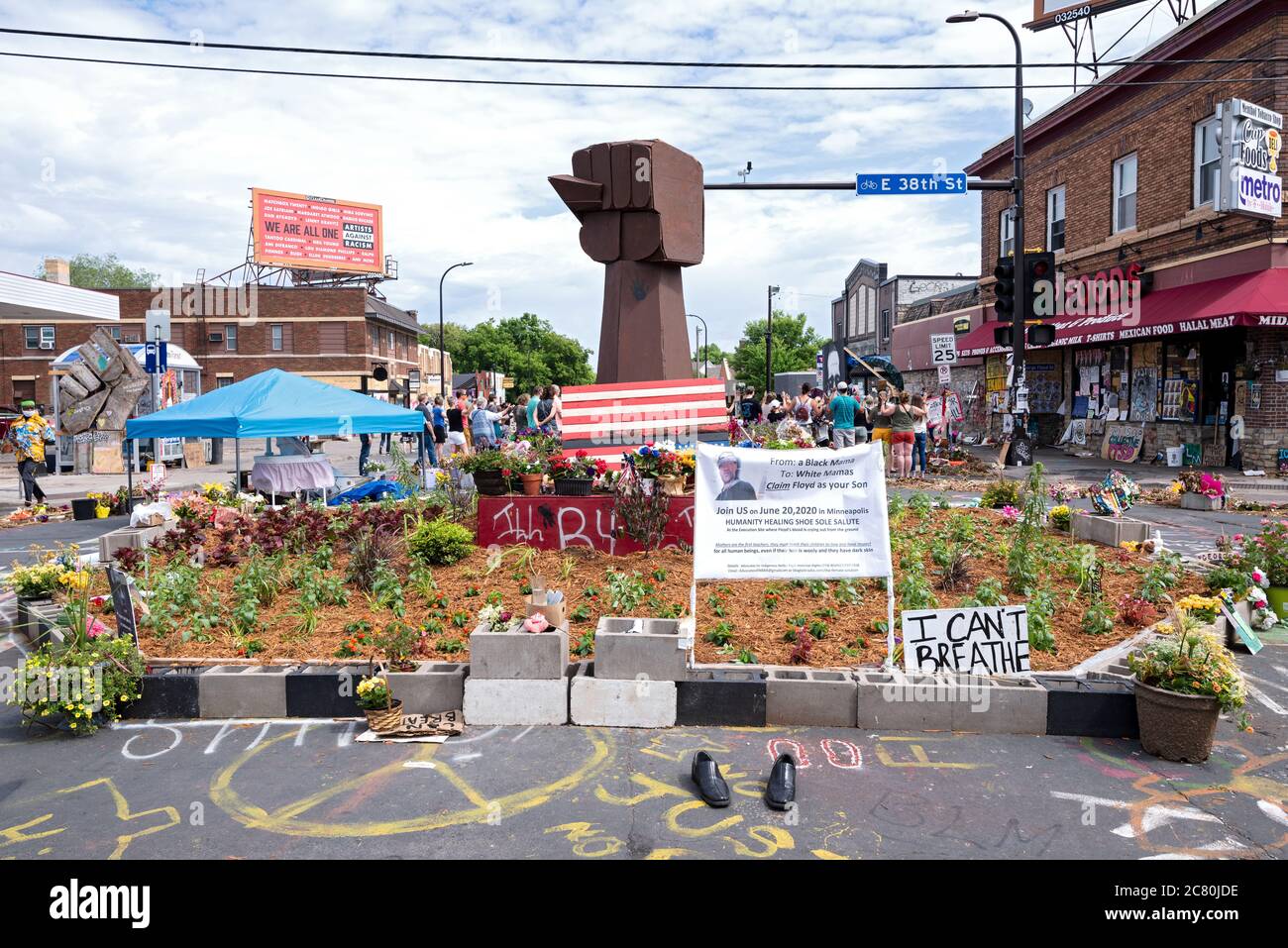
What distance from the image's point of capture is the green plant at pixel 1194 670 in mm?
4910

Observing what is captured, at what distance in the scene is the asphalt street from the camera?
13.3ft

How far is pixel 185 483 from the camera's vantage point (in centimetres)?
2133

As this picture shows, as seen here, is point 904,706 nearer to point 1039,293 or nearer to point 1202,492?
point 1202,492

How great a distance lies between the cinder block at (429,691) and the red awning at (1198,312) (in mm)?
17299

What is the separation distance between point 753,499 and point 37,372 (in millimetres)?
63000

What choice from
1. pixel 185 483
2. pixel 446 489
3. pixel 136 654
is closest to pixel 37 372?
pixel 185 483

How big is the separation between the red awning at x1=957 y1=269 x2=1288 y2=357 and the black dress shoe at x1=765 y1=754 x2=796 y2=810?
54.9 ft

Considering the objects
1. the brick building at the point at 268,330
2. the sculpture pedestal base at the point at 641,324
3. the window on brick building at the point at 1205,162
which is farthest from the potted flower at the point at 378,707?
the brick building at the point at 268,330

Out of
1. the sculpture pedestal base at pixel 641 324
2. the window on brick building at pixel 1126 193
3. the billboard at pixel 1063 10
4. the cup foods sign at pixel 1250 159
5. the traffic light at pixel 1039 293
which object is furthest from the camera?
the billboard at pixel 1063 10

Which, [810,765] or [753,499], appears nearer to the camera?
[810,765]

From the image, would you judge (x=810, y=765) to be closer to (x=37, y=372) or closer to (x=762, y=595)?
(x=762, y=595)

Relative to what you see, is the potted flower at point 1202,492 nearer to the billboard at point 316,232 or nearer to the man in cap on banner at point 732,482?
the man in cap on banner at point 732,482
